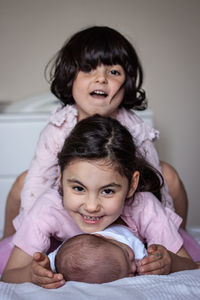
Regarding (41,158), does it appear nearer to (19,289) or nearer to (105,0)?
(19,289)

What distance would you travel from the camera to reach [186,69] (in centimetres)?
265

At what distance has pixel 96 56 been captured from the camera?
58.1 inches

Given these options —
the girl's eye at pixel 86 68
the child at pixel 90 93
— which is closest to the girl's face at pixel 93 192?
the child at pixel 90 93

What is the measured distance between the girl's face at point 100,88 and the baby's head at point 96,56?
2 cm

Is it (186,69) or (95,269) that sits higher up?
(186,69)

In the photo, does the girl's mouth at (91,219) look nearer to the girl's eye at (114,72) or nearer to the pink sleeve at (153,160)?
the pink sleeve at (153,160)

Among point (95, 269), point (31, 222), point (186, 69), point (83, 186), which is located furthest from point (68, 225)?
point (186, 69)

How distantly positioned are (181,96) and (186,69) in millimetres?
168

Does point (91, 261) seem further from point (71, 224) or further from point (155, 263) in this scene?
point (71, 224)

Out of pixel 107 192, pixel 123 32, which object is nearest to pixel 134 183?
pixel 107 192

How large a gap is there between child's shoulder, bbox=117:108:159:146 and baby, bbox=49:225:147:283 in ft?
2.04

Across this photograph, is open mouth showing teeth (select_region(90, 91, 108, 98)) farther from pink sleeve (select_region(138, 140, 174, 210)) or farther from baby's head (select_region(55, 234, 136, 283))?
baby's head (select_region(55, 234, 136, 283))

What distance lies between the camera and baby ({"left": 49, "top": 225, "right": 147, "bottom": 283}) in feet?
3.24

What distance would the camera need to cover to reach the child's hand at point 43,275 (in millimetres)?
968
